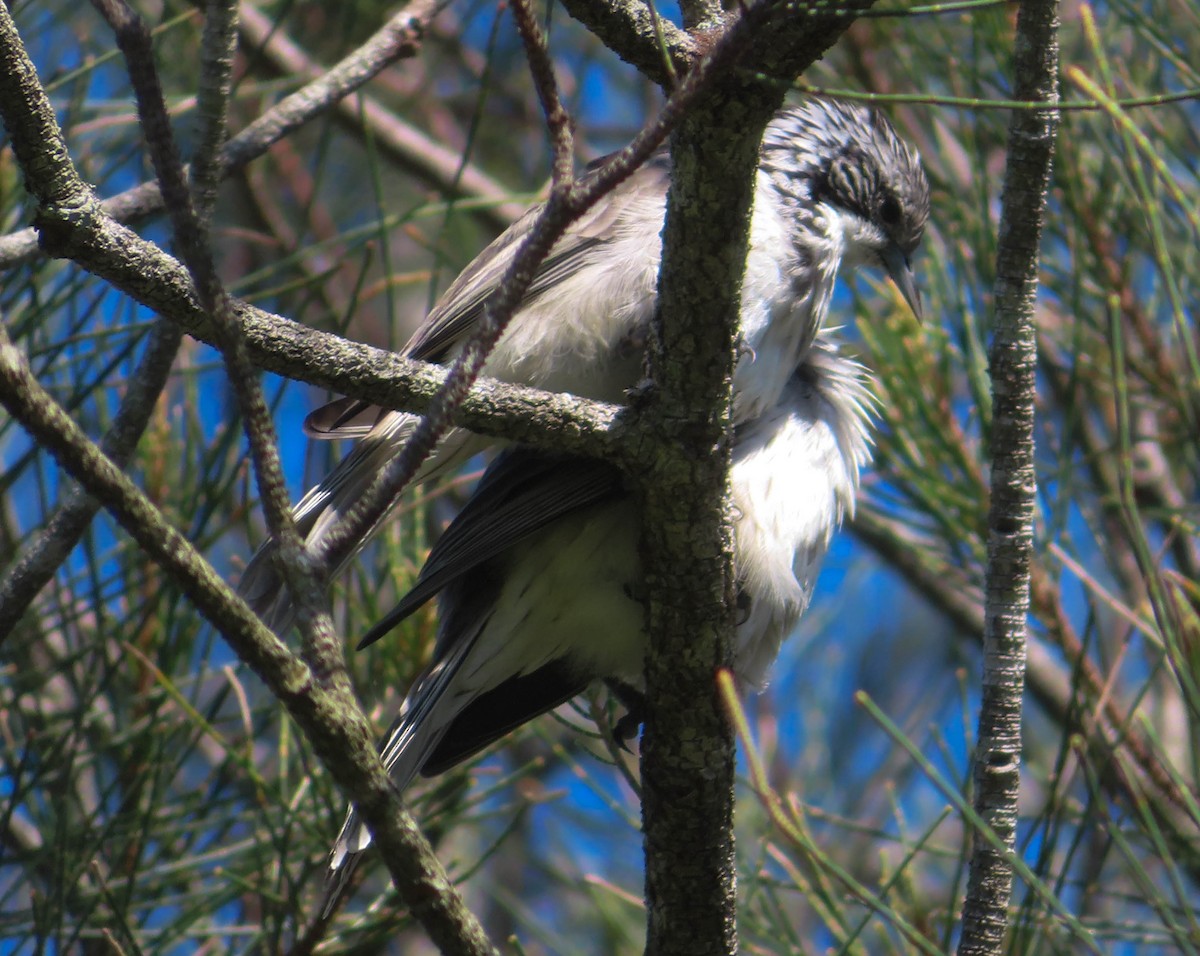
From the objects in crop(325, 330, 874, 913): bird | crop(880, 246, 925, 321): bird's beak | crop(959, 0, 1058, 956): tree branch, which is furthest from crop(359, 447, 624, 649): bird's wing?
crop(880, 246, 925, 321): bird's beak

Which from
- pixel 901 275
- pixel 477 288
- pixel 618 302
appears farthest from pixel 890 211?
pixel 477 288

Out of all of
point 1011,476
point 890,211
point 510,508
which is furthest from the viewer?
point 890,211

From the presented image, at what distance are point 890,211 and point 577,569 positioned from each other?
4.05 ft

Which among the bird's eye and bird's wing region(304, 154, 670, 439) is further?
the bird's eye

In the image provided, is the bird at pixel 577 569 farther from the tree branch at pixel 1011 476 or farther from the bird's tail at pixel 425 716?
the tree branch at pixel 1011 476

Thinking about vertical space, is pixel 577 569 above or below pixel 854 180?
below

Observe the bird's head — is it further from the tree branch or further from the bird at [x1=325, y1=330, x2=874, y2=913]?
the tree branch

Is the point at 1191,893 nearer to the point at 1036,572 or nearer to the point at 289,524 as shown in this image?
the point at 1036,572

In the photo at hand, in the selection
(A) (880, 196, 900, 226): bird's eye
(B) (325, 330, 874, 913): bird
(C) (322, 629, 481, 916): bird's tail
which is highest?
(A) (880, 196, 900, 226): bird's eye

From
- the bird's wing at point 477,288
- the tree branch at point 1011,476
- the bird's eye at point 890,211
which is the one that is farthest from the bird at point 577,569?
the tree branch at point 1011,476

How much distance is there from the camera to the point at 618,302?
8.27 ft

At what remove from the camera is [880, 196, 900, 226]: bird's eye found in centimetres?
314

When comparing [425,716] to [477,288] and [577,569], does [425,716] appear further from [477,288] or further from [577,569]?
[477,288]

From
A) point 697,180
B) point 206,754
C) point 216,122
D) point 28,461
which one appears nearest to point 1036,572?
point 697,180
